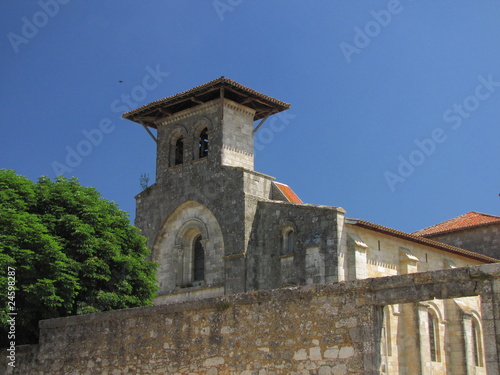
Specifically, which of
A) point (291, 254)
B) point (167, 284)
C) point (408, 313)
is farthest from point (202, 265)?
point (408, 313)

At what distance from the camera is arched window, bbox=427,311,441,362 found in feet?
90.7

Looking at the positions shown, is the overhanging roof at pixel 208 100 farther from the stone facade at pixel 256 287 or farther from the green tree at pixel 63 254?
the green tree at pixel 63 254

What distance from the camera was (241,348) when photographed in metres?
11.7

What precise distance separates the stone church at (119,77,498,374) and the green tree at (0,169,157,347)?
22.1ft

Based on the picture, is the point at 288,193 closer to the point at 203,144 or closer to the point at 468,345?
the point at 203,144

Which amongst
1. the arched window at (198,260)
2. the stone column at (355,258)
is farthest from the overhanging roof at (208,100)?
the stone column at (355,258)

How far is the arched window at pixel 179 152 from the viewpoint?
33094 millimetres

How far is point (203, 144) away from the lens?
32344 millimetres

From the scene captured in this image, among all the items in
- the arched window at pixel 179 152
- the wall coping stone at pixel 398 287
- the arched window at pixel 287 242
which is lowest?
the wall coping stone at pixel 398 287

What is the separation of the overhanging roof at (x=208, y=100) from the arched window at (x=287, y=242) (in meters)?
7.13

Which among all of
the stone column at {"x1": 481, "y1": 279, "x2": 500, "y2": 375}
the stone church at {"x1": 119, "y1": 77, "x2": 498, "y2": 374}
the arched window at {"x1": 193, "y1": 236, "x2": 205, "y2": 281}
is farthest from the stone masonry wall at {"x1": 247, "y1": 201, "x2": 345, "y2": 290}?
the stone column at {"x1": 481, "y1": 279, "x2": 500, "y2": 375}

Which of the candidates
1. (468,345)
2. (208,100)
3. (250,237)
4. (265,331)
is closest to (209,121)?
(208,100)

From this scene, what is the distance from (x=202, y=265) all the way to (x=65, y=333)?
16102mm

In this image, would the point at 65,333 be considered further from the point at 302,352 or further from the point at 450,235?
the point at 450,235
